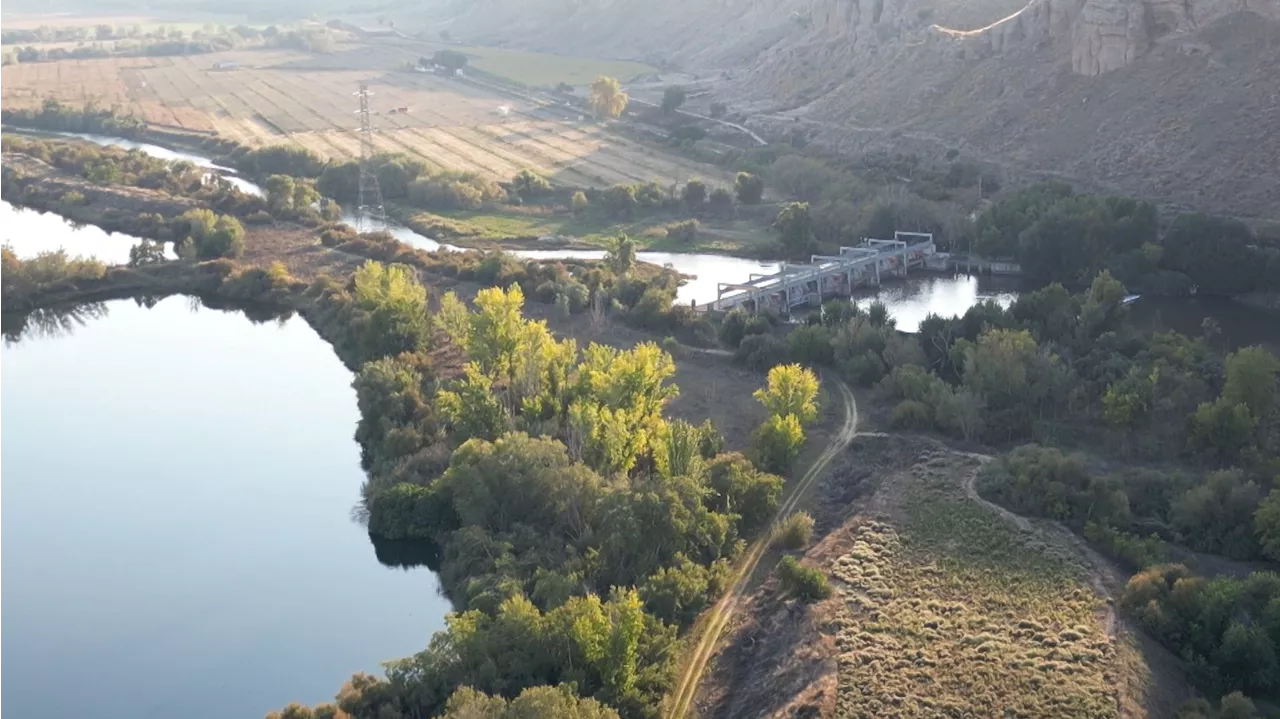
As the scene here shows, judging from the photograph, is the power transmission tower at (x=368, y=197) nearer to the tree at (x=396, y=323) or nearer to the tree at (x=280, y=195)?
the tree at (x=280, y=195)

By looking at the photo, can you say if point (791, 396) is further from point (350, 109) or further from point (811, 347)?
point (350, 109)

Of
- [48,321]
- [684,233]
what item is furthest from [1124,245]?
[48,321]

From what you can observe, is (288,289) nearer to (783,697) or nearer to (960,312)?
(960,312)

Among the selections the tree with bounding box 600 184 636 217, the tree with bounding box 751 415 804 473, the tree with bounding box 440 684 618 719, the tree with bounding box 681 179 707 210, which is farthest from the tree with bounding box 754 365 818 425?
the tree with bounding box 681 179 707 210

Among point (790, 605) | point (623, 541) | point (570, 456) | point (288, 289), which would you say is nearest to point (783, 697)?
point (790, 605)

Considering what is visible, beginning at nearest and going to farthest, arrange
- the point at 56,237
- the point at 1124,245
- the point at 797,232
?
the point at 1124,245 → the point at 797,232 → the point at 56,237

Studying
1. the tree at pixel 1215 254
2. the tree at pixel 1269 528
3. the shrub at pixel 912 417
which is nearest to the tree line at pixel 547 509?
the shrub at pixel 912 417

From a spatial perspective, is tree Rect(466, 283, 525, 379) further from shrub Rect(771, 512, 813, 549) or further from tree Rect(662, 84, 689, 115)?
tree Rect(662, 84, 689, 115)
